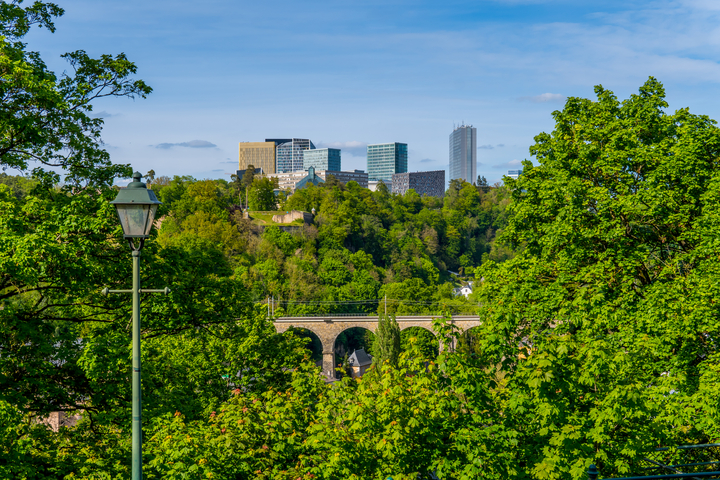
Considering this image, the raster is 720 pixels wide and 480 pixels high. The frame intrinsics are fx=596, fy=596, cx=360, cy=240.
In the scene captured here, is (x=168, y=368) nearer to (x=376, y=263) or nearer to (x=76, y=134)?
(x=76, y=134)

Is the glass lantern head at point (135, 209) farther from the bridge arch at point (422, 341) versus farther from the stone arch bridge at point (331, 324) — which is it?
the stone arch bridge at point (331, 324)

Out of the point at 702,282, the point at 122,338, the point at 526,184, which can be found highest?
the point at 526,184

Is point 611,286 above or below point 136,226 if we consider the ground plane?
below

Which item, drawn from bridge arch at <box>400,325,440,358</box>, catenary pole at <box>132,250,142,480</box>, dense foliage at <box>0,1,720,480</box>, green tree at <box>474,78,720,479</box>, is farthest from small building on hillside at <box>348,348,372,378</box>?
catenary pole at <box>132,250,142,480</box>

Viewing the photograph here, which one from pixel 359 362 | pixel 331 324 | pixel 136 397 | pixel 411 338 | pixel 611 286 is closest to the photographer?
pixel 136 397

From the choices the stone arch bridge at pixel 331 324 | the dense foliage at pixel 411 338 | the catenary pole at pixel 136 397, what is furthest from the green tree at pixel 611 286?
the stone arch bridge at pixel 331 324

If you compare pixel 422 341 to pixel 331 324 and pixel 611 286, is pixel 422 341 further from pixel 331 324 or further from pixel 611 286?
pixel 611 286

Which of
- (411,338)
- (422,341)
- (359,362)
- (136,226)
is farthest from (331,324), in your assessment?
(136,226)

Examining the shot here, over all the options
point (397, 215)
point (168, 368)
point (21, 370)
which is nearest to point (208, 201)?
point (397, 215)

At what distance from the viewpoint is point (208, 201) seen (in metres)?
75.3

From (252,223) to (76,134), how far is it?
228 ft

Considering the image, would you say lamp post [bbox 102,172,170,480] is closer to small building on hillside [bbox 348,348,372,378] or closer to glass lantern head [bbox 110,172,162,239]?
glass lantern head [bbox 110,172,162,239]

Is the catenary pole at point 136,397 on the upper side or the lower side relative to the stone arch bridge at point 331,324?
upper

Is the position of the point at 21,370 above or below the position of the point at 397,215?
below
